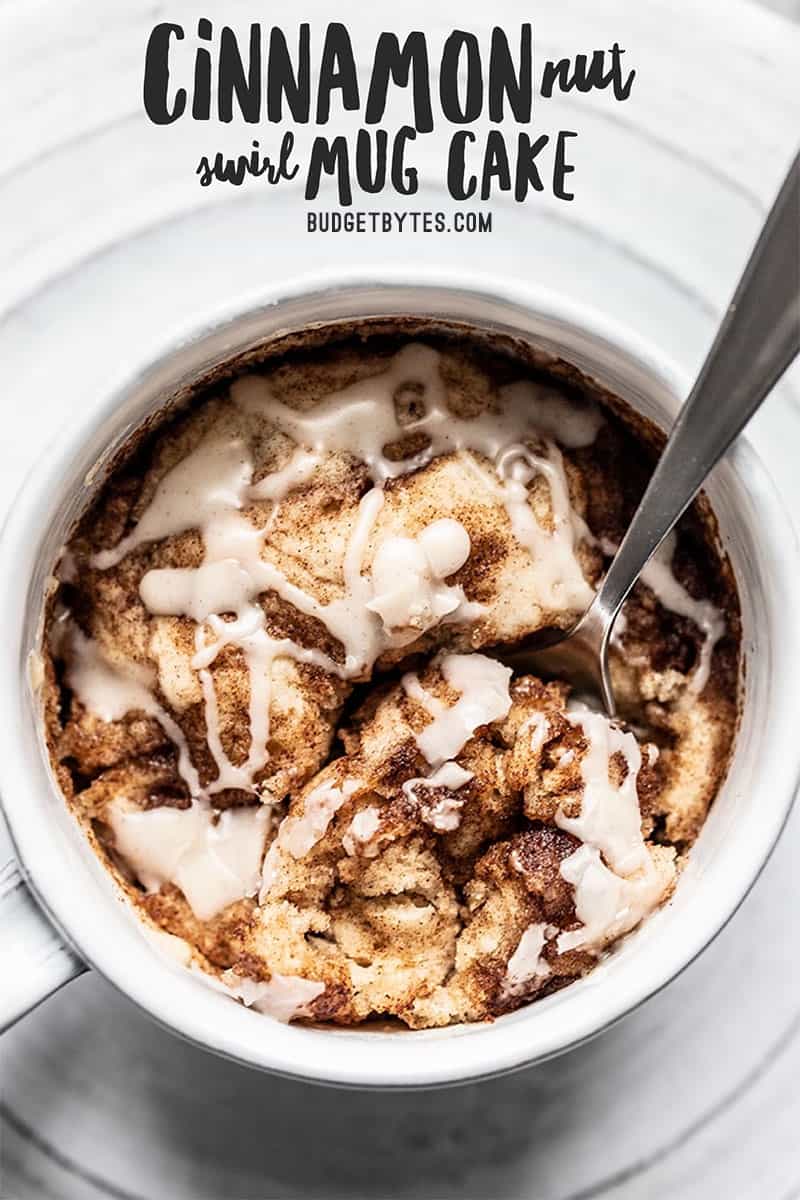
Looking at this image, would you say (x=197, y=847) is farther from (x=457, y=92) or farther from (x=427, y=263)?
(x=457, y=92)

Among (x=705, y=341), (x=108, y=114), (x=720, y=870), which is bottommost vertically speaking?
(x=720, y=870)

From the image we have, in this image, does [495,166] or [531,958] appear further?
[495,166]

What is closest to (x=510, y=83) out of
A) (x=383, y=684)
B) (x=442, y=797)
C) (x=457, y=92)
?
(x=457, y=92)

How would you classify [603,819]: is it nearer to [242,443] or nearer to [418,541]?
[418,541]

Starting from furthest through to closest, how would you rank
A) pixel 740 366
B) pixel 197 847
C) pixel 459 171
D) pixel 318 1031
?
pixel 459 171
pixel 197 847
pixel 318 1031
pixel 740 366

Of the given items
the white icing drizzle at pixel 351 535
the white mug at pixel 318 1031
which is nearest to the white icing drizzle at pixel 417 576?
the white icing drizzle at pixel 351 535

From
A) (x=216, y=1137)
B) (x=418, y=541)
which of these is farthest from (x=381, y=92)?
(x=216, y=1137)

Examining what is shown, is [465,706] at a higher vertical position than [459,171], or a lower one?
lower
